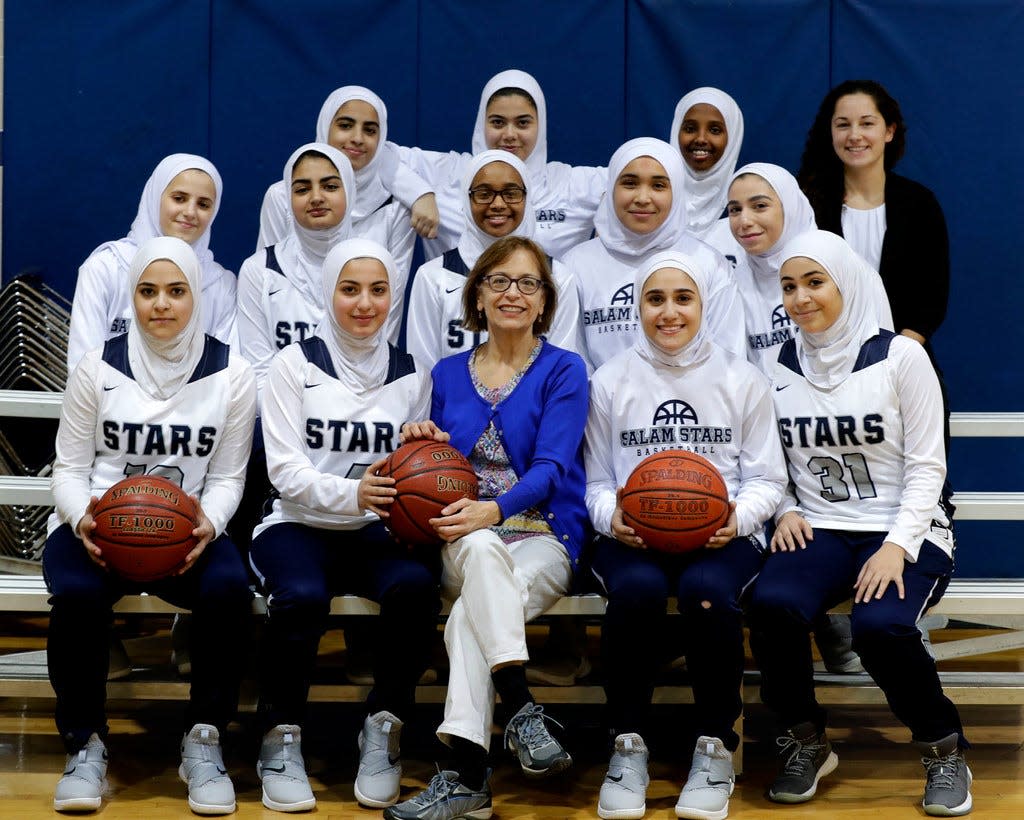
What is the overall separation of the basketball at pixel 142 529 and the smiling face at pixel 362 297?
2.23 ft

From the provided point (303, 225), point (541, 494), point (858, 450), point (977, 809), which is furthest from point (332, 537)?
point (977, 809)

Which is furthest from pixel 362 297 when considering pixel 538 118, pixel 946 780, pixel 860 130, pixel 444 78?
pixel 444 78

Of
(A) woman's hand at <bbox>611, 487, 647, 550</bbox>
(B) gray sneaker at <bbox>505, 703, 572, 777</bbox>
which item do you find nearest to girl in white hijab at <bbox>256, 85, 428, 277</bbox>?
(A) woman's hand at <bbox>611, 487, 647, 550</bbox>

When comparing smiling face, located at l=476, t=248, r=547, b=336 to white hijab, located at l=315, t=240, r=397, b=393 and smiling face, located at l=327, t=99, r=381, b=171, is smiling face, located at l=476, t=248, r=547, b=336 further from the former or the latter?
smiling face, located at l=327, t=99, r=381, b=171

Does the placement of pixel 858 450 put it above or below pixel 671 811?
above

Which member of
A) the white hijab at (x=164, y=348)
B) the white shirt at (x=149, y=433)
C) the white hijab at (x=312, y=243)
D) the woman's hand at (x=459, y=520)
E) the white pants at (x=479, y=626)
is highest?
the white hijab at (x=312, y=243)

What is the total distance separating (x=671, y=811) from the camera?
357cm

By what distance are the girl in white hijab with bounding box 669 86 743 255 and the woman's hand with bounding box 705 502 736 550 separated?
4.54ft

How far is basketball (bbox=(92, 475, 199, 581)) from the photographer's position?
352 centimetres

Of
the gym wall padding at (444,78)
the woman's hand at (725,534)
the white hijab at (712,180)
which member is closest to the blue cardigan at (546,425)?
the woman's hand at (725,534)

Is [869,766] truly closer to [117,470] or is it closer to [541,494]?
[541,494]

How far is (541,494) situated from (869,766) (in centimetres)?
121

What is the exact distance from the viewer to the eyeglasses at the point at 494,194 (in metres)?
4.34

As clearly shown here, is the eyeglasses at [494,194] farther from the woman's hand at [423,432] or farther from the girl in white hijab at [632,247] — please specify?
the woman's hand at [423,432]
